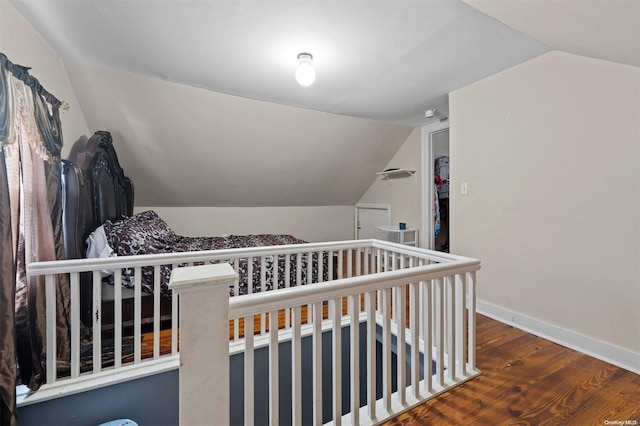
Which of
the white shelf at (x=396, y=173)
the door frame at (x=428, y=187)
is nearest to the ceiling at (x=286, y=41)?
the door frame at (x=428, y=187)

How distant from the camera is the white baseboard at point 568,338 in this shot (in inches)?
62.9

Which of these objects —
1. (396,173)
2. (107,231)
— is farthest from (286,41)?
(396,173)

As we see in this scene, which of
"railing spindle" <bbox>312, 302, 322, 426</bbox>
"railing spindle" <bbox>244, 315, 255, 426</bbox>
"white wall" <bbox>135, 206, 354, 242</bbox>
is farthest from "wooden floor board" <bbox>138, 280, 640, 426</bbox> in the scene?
"white wall" <bbox>135, 206, 354, 242</bbox>

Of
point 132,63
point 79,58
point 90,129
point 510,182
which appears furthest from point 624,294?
point 90,129

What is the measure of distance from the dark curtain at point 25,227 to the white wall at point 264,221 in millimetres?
2110

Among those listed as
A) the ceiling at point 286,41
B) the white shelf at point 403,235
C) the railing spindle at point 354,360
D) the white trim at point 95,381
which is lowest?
the white trim at point 95,381

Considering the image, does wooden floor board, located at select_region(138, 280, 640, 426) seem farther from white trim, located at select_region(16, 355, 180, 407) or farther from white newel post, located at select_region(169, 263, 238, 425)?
white trim, located at select_region(16, 355, 180, 407)

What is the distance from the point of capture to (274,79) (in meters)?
2.30

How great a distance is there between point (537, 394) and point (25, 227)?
2763mm

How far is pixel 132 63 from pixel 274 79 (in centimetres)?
110

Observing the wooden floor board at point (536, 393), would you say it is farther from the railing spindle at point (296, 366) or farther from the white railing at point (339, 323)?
the railing spindle at point (296, 366)

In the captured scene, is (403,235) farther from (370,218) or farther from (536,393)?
(536,393)

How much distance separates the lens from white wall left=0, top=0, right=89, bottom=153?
150 cm

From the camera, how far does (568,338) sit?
184 centimetres
